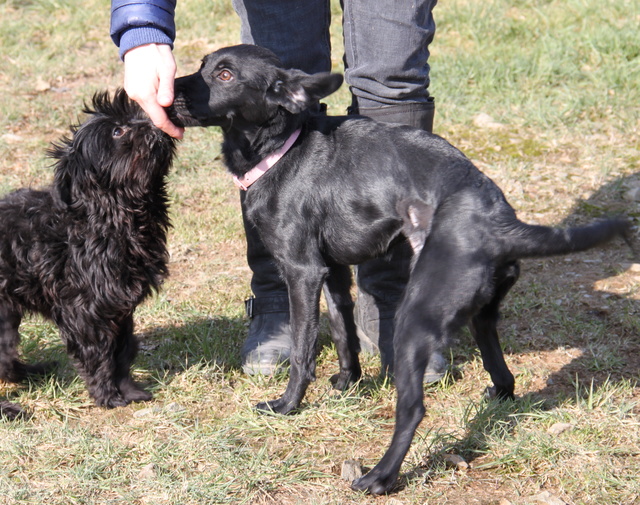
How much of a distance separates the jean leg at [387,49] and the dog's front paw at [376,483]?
1535 millimetres

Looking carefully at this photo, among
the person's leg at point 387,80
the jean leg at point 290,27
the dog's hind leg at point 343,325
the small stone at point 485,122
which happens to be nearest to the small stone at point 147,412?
the dog's hind leg at point 343,325

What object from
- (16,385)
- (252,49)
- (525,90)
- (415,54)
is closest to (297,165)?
(252,49)

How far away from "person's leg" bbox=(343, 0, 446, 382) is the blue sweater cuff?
88 cm

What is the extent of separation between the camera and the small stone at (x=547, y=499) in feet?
7.70

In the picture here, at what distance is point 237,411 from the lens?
2.90 meters

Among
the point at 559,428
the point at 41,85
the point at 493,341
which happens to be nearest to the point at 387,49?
the point at 493,341

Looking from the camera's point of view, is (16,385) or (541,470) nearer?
(541,470)

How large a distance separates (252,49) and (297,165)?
0.48 m

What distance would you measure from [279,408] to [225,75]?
4.26ft

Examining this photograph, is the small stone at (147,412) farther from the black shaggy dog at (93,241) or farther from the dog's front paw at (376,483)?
the dog's front paw at (376,483)

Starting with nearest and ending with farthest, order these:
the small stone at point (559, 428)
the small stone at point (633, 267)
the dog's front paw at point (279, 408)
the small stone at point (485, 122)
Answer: the small stone at point (559, 428) < the dog's front paw at point (279, 408) < the small stone at point (633, 267) < the small stone at point (485, 122)

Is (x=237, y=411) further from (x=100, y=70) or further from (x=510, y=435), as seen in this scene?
(x=100, y=70)

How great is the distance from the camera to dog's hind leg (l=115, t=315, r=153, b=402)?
3.02 metres

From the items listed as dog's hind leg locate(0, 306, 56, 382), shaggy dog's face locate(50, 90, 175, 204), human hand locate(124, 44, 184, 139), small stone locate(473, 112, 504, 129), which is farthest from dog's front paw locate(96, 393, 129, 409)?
small stone locate(473, 112, 504, 129)
